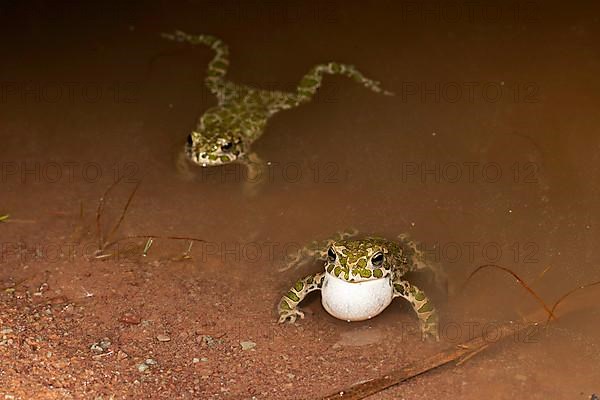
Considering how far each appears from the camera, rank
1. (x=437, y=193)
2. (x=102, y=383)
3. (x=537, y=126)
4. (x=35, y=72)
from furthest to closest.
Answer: (x=35, y=72)
(x=537, y=126)
(x=437, y=193)
(x=102, y=383)

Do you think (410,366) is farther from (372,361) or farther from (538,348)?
(538,348)

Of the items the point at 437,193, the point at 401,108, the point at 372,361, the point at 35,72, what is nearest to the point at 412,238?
the point at 437,193

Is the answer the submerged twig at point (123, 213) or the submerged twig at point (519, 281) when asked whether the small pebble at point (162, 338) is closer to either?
the submerged twig at point (123, 213)

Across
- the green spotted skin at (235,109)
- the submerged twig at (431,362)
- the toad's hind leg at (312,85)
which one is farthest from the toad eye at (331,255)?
the toad's hind leg at (312,85)

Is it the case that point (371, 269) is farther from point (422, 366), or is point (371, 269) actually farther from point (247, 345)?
point (247, 345)

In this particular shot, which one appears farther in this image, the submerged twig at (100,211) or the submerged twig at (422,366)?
the submerged twig at (100,211)

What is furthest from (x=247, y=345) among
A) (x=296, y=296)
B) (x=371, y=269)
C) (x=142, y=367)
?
Result: (x=371, y=269)

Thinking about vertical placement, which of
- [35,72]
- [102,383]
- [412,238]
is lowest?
[102,383]
